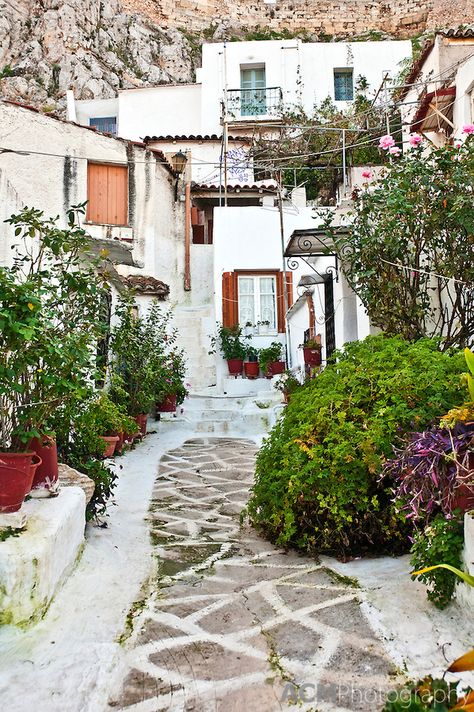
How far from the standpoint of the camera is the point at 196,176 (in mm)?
20031

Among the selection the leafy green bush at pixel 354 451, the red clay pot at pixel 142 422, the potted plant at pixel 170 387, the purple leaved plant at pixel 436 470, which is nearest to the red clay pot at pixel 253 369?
the potted plant at pixel 170 387

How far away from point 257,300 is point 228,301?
844mm

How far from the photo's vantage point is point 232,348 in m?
14.5

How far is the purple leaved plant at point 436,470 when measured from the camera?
3.10 meters

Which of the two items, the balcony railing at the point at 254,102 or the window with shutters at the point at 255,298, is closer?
the window with shutters at the point at 255,298

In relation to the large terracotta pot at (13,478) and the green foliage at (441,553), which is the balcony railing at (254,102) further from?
the green foliage at (441,553)

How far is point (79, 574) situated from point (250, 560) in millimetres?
1276

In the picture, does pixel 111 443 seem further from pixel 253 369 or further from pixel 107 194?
pixel 107 194

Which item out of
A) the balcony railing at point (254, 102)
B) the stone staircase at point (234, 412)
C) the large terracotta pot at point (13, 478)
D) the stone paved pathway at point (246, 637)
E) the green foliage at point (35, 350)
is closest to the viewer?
the stone paved pathway at point (246, 637)

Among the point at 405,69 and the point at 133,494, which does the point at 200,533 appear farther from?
the point at 405,69

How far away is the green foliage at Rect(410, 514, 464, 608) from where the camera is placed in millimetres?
2990

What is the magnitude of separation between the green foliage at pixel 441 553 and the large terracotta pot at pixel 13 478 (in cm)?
241

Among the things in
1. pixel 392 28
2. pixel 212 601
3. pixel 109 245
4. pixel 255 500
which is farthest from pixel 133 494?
pixel 392 28

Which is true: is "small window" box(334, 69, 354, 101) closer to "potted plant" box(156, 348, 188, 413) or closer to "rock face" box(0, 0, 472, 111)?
"rock face" box(0, 0, 472, 111)
